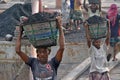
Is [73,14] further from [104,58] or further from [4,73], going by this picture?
[104,58]

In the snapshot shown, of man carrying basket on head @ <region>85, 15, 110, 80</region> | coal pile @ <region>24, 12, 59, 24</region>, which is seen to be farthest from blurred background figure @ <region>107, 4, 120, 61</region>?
coal pile @ <region>24, 12, 59, 24</region>

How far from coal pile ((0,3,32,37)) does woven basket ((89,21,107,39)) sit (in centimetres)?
769

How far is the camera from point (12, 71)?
11.3 m

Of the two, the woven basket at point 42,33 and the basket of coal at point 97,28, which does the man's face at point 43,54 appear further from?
the basket of coal at point 97,28

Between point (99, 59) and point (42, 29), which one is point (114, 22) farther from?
point (42, 29)

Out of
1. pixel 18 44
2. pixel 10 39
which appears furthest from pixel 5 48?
pixel 18 44

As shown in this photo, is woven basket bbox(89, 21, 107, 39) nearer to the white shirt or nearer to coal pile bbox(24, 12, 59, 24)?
the white shirt

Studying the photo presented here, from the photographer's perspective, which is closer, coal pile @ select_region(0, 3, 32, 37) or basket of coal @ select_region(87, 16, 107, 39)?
basket of coal @ select_region(87, 16, 107, 39)

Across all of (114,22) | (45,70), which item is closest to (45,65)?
(45,70)

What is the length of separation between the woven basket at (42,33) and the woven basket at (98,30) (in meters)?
1.43

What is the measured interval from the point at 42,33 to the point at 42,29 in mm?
48

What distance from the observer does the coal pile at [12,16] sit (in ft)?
44.6

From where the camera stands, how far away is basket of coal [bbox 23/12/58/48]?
458 centimetres

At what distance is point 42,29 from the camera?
459 cm
